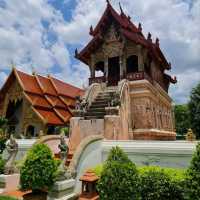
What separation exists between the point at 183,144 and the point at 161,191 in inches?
93.9

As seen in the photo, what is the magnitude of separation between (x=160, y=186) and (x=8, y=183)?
626 cm

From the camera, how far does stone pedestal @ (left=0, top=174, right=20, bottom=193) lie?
32.2 feet

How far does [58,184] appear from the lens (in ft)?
27.9

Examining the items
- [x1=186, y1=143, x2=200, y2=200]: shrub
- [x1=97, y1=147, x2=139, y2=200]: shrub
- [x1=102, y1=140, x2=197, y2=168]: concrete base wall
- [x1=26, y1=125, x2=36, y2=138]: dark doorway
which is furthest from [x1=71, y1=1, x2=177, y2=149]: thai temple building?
[x1=26, y1=125, x2=36, y2=138]: dark doorway

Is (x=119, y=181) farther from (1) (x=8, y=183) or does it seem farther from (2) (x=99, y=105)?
(2) (x=99, y=105)

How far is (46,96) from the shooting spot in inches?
902

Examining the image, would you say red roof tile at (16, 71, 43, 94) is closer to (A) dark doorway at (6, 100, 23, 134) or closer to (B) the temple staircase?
(A) dark doorway at (6, 100, 23, 134)

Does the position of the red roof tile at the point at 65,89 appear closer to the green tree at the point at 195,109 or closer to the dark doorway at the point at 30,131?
→ the dark doorway at the point at 30,131

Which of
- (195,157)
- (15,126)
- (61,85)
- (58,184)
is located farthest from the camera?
(61,85)

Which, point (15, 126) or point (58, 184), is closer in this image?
point (58, 184)

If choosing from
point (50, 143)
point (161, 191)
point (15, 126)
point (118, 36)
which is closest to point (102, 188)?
point (161, 191)

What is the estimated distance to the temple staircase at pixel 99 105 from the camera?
13988mm

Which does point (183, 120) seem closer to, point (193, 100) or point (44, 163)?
point (193, 100)

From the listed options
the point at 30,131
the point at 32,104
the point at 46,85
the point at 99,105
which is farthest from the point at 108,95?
the point at 46,85
